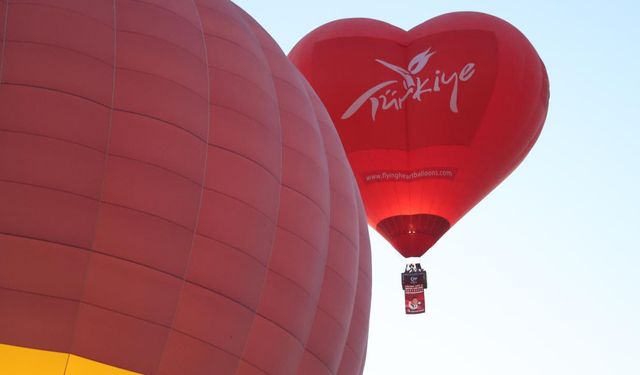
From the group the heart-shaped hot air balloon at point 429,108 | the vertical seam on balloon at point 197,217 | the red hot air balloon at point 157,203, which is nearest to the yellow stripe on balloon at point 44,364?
the red hot air balloon at point 157,203

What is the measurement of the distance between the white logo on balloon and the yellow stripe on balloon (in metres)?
10.4

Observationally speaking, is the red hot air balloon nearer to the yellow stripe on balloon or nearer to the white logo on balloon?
the yellow stripe on balloon

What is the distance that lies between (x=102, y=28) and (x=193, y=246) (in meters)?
1.90

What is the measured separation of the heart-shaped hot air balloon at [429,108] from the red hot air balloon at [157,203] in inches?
301

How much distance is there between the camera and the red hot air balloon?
8.56 meters

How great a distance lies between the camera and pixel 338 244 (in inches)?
433

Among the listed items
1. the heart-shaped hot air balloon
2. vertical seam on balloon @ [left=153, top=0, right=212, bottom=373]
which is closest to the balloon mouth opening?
the heart-shaped hot air balloon

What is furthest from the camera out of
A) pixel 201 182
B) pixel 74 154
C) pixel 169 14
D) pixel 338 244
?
pixel 338 244

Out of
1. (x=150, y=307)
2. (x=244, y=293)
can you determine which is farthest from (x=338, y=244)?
(x=150, y=307)

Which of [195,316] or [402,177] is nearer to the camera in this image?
[195,316]

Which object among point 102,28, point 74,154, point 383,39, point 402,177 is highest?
point 383,39

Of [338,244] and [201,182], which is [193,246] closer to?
[201,182]

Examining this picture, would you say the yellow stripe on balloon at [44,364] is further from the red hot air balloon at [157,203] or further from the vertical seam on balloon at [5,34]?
the vertical seam on balloon at [5,34]

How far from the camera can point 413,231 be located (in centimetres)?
1911
